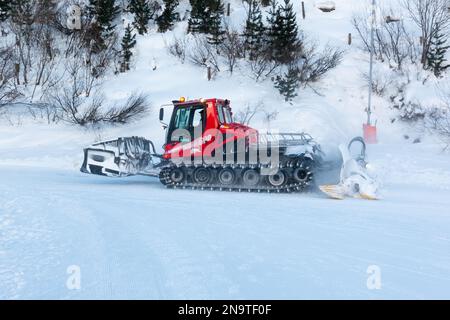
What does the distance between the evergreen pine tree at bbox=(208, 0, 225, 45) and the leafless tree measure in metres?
11.4

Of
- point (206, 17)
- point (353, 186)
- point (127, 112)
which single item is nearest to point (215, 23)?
point (206, 17)

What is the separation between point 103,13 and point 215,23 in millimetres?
7550

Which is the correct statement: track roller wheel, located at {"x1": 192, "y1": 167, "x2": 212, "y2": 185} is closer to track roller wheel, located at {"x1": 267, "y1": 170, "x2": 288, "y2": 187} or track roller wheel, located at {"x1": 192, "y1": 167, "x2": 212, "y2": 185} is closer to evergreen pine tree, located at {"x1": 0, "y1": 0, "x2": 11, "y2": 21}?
track roller wheel, located at {"x1": 267, "y1": 170, "x2": 288, "y2": 187}

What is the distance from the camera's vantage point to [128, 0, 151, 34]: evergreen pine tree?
87.9 ft

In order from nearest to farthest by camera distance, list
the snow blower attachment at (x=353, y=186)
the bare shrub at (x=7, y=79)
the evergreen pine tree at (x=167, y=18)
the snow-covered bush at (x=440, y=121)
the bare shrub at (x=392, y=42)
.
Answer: the snow blower attachment at (x=353, y=186), the snow-covered bush at (x=440, y=121), the bare shrub at (x=7, y=79), the bare shrub at (x=392, y=42), the evergreen pine tree at (x=167, y=18)

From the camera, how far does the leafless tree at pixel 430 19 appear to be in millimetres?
21312

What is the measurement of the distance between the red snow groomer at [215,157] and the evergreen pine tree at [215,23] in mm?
14965

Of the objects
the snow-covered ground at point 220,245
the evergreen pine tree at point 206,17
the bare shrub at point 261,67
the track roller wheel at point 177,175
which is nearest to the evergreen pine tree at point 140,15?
the evergreen pine tree at point 206,17

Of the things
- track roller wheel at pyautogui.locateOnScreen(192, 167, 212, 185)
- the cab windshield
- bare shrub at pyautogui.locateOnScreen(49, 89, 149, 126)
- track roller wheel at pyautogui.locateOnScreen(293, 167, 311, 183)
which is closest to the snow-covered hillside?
track roller wheel at pyautogui.locateOnScreen(293, 167, 311, 183)

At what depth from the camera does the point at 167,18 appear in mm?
26734

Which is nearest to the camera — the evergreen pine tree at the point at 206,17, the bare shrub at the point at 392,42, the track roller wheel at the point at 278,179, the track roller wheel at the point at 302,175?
the track roller wheel at the point at 302,175

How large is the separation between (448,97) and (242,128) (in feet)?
43.8

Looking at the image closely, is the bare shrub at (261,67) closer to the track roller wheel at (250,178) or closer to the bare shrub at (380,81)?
the bare shrub at (380,81)
